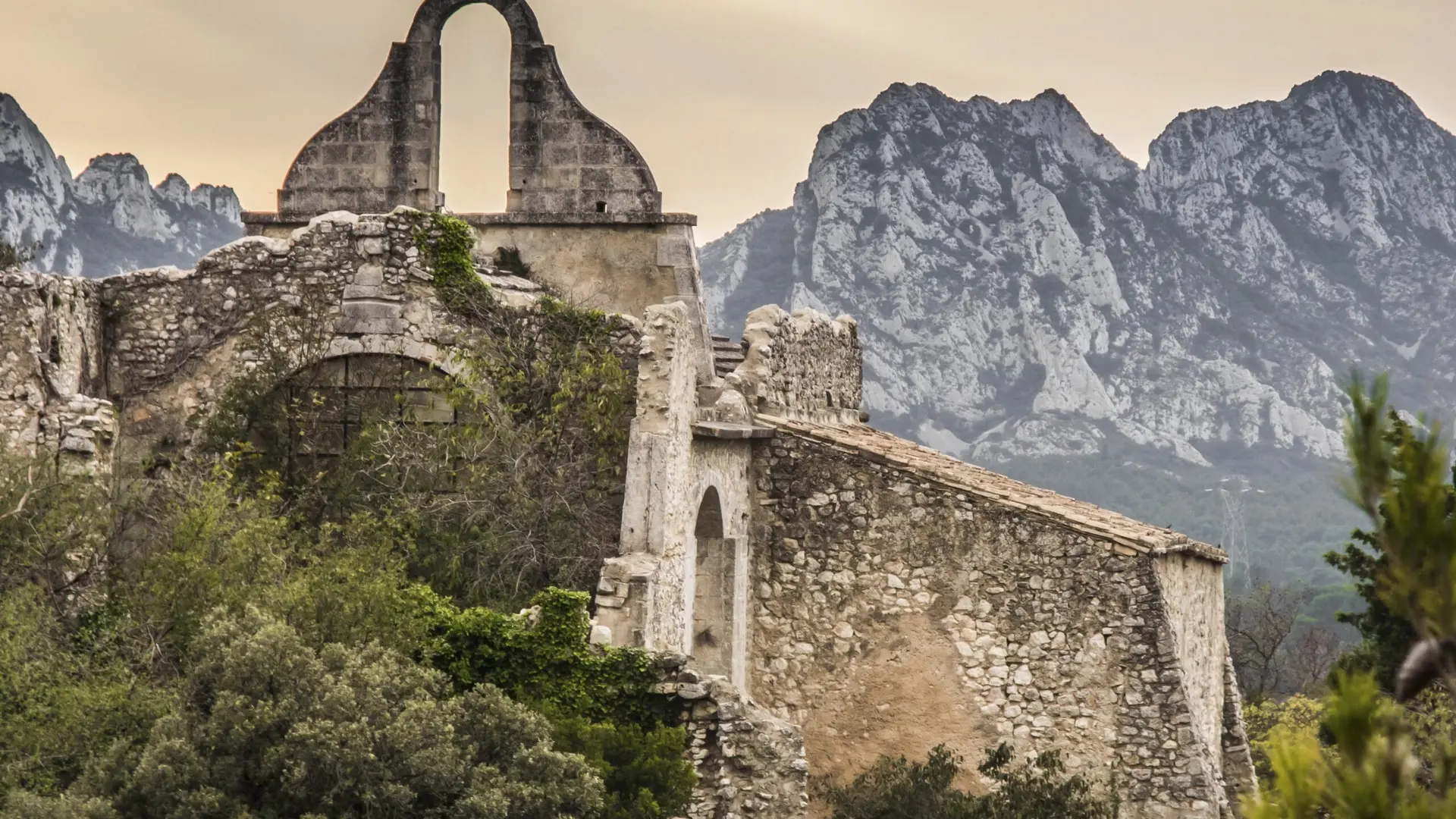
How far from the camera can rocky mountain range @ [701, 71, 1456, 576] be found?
283 feet

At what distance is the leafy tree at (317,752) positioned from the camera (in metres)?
8.73

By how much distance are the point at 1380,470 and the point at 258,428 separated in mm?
10513

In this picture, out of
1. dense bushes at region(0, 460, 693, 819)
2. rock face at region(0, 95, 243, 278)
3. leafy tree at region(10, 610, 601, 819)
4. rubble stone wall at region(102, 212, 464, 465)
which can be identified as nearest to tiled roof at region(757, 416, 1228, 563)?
rubble stone wall at region(102, 212, 464, 465)

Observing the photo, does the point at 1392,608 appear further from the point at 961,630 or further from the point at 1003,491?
the point at 1003,491

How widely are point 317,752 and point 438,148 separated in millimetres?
10081

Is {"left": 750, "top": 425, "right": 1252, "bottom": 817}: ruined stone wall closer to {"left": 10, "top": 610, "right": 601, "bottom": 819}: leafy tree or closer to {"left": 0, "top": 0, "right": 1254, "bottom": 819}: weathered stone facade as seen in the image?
{"left": 0, "top": 0, "right": 1254, "bottom": 819}: weathered stone facade

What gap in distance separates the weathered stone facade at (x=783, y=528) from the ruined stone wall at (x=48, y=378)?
17mm

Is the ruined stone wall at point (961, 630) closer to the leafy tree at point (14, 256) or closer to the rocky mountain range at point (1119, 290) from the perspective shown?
the leafy tree at point (14, 256)

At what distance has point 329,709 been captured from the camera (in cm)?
909

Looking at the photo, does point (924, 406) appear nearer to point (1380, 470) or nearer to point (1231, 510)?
point (1231, 510)

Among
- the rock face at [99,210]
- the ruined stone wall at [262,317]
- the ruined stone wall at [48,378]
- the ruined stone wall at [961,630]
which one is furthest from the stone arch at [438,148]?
the rock face at [99,210]

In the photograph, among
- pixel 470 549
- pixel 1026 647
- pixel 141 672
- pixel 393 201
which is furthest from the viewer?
pixel 393 201

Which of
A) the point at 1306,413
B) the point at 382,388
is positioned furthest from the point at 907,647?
the point at 1306,413

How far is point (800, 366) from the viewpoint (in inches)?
663
